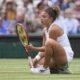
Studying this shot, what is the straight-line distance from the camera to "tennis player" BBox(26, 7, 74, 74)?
8219 millimetres

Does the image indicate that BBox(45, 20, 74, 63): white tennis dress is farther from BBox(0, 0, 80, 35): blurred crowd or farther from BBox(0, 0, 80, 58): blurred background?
BBox(0, 0, 80, 35): blurred crowd

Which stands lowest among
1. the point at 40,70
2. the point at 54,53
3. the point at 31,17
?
the point at 31,17

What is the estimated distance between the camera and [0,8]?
15969mm

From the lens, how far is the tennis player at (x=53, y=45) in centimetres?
822

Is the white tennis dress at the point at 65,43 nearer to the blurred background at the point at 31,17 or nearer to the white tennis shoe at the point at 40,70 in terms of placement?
the white tennis shoe at the point at 40,70

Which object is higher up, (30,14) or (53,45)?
(53,45)

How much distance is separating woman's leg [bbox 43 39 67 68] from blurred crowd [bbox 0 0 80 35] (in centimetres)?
730

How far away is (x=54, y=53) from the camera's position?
834cm

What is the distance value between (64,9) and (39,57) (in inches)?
280

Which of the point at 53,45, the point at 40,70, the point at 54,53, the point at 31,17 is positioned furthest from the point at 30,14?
the point at 53,45

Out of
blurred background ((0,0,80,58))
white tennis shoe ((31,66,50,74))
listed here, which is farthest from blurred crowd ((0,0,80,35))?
white tennis shoe ((31,66,50,74))

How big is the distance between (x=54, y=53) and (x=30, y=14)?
24.9 ft

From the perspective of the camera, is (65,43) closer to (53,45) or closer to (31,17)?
(53,45)

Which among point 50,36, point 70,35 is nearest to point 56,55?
point 50,36
